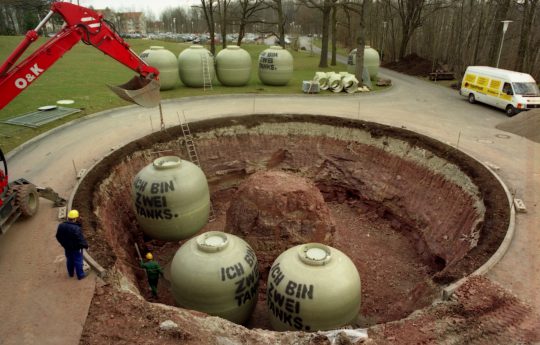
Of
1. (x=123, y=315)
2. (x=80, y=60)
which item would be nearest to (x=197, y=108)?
(x=123, y=315)

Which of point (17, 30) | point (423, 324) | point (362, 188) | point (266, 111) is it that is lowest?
point (362, 188)

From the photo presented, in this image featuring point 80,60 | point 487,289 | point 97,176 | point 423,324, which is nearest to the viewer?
point 423,324

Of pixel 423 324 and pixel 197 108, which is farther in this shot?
pixel 197 108

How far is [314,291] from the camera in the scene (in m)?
9.02

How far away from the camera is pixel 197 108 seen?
2342 centimetres

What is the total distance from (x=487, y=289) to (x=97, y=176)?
1293 cm

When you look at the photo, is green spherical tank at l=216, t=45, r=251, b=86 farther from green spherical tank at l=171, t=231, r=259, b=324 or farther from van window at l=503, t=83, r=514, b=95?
green spherical tank at l=171, t=231, r=259, b=324

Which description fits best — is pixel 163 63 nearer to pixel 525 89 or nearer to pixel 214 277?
pixel 214 277

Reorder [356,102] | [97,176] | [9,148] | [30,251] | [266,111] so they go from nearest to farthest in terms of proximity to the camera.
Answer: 1. [30,251]
2. [97,176]
3. [9,148]
4. [266,111]
5. [356,102]

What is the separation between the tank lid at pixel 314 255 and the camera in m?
9.30

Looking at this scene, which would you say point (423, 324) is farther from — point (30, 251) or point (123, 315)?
point (30, 251)

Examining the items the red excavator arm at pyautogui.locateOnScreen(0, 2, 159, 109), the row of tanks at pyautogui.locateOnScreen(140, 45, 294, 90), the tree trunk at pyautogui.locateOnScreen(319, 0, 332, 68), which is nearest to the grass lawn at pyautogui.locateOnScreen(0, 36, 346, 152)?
the row of tanks at pyautogui.locateOnScreen(140, 45, 294, 90)

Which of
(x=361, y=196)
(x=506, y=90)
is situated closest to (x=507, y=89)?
(x=506, y=90)

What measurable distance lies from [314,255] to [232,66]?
2206 cm
